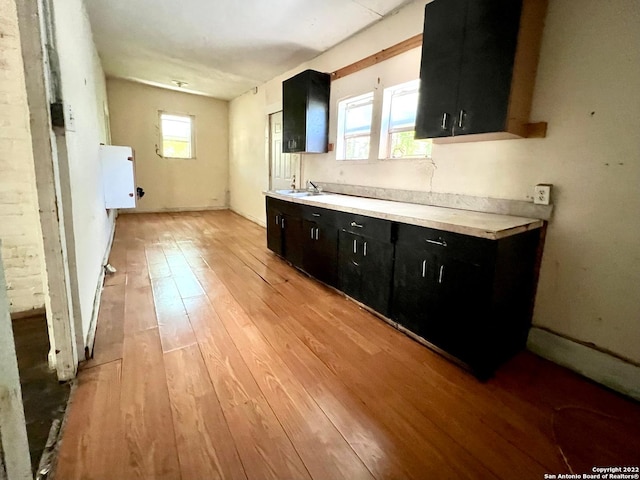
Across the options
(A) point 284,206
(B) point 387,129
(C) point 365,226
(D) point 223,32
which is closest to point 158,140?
(D) point 223,32

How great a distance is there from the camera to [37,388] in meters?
1.50

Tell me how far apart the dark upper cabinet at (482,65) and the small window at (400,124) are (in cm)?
60

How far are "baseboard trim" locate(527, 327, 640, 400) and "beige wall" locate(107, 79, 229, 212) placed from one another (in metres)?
6.94

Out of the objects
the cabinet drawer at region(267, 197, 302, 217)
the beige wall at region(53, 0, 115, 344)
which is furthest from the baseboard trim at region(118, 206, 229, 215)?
the beige wall at region(53, 0, 115, 344)

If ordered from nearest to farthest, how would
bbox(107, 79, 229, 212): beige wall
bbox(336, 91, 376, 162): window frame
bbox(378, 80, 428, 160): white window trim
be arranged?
bbox(378, 80, 428, 160): white window trim, bbox(336, 91, 376, 162): window frame, bbox(107, 79, 229, 212): beige wall

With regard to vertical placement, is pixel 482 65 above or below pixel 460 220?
above

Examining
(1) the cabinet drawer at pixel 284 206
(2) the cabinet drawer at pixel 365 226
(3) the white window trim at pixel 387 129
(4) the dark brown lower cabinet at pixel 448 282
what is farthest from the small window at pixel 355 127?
(4) the dark brown lower cabinet at pixel 448 282

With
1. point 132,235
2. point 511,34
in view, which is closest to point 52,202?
point 511,34

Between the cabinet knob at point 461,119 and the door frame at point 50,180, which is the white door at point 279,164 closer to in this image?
the cabinet knob at point 461,119

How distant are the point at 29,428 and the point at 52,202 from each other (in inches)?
38.7

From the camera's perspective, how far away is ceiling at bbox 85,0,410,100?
2.86 meters

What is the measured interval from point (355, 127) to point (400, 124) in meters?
0.70

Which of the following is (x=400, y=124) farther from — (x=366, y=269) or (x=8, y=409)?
(x=8, y=409)

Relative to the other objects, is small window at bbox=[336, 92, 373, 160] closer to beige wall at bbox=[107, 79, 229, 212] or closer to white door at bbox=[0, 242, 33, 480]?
white door at bbox=[0, 242, 33, 480]
